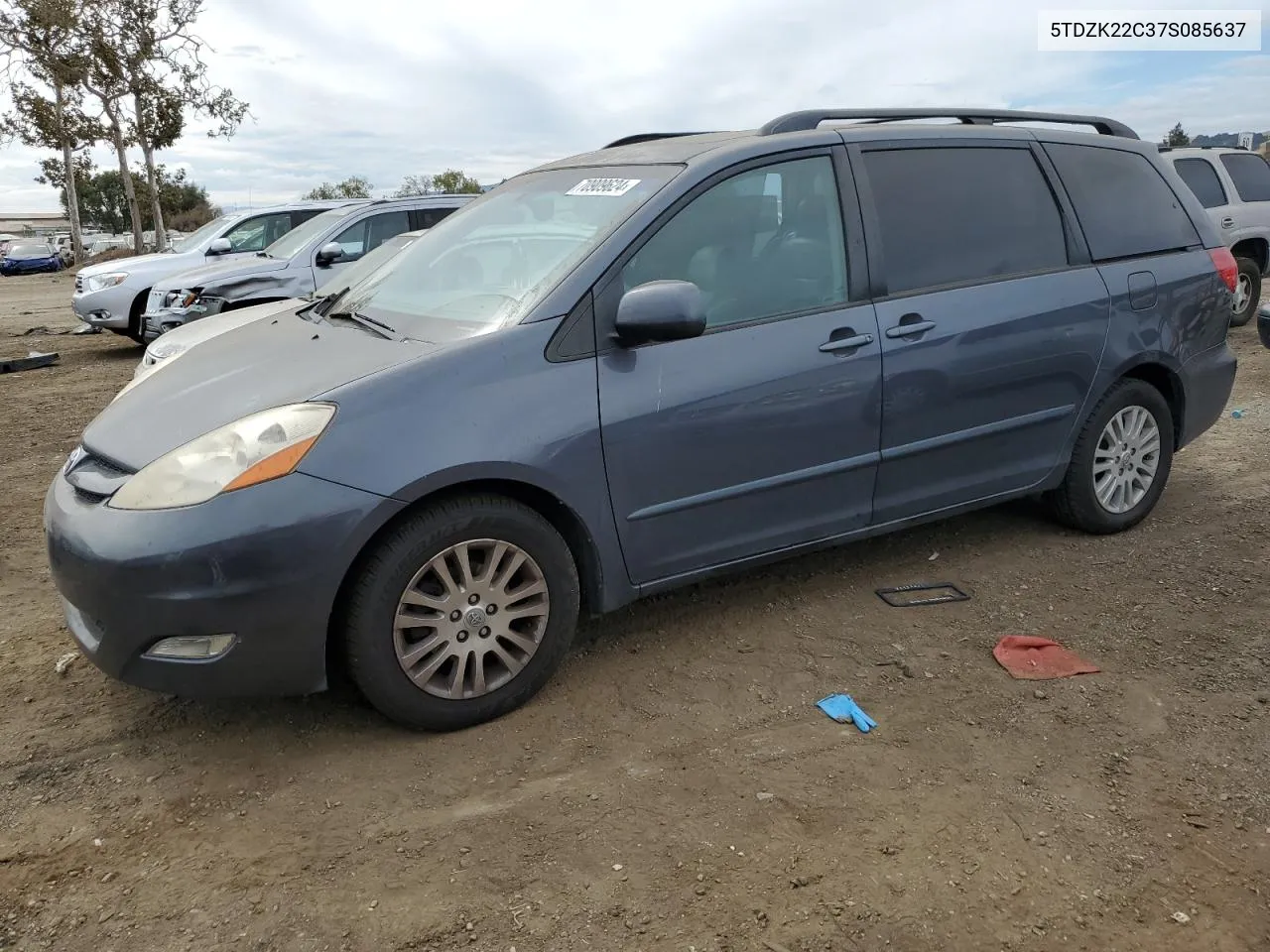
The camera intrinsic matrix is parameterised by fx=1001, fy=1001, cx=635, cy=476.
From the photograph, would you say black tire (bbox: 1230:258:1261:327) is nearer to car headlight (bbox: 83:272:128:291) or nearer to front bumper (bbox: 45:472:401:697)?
front bumper (bbox: 45:472:401:697)

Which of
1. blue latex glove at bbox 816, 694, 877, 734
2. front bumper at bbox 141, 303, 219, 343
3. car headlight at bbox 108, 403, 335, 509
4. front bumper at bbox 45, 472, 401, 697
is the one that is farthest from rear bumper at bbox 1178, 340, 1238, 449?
front bumper at bbox 141, 303, 219, 343

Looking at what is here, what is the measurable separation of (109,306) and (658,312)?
9.81 metres

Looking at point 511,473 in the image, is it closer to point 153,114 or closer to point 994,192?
point 994,192

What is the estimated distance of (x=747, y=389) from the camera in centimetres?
337

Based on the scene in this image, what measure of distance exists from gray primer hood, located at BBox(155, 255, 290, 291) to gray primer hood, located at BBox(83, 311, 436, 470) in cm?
594

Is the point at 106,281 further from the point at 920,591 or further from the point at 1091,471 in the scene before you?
the point at 1091,471

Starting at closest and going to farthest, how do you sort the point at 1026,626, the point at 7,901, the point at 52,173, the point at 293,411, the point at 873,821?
the point at 7,901, the point at 873,821, the point at 293,411, the point at 1026,626, the point at 52,173

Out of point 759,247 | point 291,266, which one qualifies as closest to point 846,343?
point 759,247

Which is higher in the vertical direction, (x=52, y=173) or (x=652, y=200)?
(x=52, y=173)

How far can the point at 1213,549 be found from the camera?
4.46 meters

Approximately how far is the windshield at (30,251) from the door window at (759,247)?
38884 millimetres

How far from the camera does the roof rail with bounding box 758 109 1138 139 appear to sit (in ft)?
12.5

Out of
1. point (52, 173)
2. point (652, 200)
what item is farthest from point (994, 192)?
point (52, 173)

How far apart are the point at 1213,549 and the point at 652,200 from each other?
3.03m
